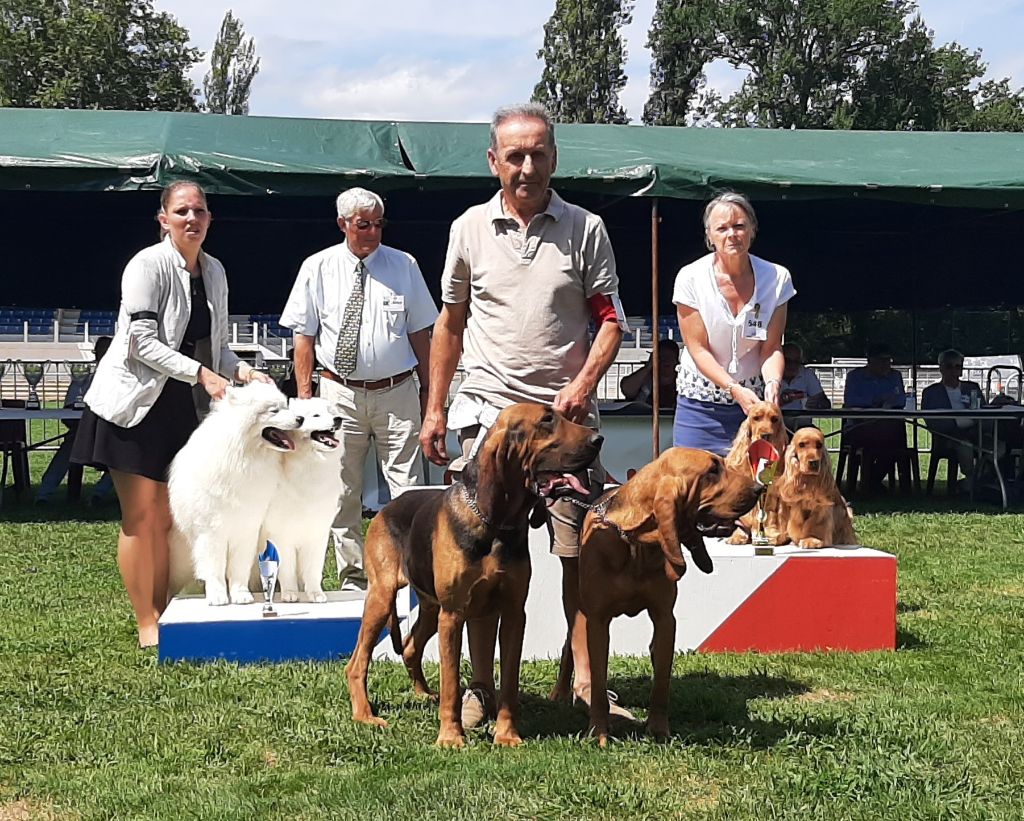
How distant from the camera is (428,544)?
3.91 meters

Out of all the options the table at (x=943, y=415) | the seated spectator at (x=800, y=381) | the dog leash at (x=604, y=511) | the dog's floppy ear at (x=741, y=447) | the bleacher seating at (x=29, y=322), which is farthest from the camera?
the bleacher seating at (x=29, y=322)

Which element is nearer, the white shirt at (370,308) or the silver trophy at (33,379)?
the white shirt at (370,308)

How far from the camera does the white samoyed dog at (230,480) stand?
529cm

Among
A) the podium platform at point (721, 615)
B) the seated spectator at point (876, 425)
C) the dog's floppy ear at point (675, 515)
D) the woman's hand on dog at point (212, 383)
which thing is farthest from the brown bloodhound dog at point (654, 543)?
the seated spectator at point (876, 425)

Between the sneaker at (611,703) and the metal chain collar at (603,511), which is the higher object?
the metal chain collar at (603,511)

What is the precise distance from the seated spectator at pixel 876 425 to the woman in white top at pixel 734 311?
7.46 meters

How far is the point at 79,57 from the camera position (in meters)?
40.5

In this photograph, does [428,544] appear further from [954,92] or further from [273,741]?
[954,92]

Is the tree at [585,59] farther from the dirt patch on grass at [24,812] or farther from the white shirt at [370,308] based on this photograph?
the dirt patch on grass at [24,812]

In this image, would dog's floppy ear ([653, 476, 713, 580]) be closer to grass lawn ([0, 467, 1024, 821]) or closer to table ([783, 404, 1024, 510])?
grass lawn ([0, 467, 1024, 821])

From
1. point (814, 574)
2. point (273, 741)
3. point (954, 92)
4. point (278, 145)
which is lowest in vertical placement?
point (273, 741)

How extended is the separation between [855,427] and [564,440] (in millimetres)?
9540

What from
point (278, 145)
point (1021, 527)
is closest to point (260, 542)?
point (278, 145)

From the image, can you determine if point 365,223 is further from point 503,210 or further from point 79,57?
point 79,57
